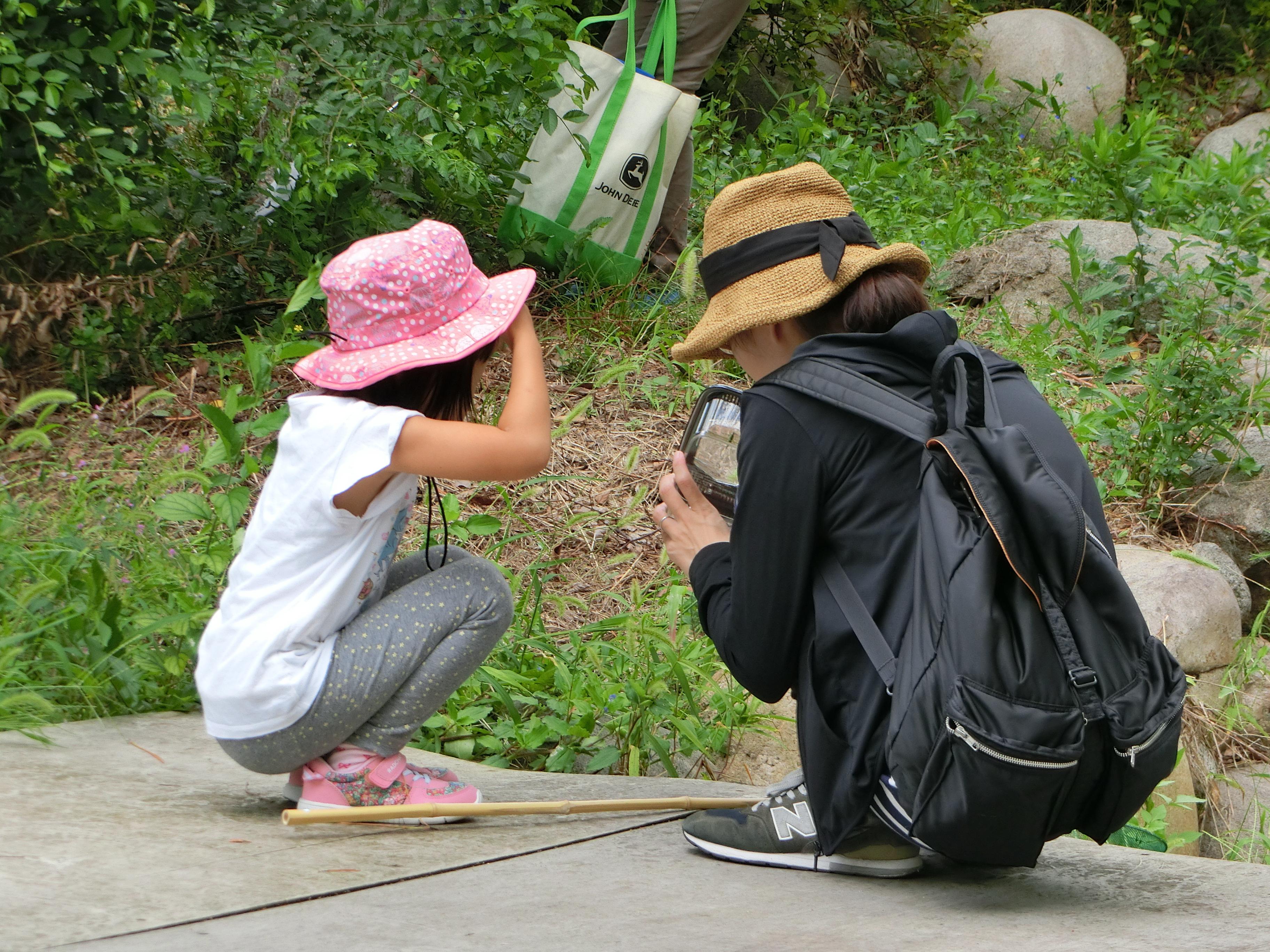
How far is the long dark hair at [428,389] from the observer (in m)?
2.00

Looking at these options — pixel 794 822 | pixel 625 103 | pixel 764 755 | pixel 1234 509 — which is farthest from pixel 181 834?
pixel 1234 509

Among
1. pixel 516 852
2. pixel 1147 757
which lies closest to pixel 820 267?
pixel 1147 757

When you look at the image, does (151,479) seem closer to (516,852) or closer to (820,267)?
(516,852)

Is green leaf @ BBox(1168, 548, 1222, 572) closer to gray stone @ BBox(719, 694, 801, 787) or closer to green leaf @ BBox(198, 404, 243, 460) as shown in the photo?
gray stone @ BBox(719, 694, 801, 787)

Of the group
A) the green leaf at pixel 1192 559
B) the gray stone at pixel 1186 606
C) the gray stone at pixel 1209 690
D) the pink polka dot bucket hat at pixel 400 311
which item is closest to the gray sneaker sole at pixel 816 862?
the pink polka dot bucket hat at pixel 400 311

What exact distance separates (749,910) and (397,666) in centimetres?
69

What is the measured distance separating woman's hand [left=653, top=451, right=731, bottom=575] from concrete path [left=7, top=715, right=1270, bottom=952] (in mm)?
513

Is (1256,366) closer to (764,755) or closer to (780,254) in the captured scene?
(764,755)

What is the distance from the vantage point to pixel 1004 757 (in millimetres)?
1570

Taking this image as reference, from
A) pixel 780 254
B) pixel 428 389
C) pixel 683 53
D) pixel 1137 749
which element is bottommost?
pixel 1137 749

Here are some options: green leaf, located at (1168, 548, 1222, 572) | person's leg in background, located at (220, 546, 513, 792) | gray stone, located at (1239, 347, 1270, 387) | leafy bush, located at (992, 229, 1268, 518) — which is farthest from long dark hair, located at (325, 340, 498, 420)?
gray stone, located at (1239, 347, 1270, 387)

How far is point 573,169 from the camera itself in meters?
4.49

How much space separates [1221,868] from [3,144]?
3.47m

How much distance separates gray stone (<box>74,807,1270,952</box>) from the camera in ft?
4.94
